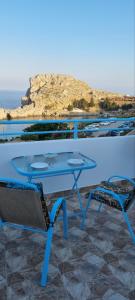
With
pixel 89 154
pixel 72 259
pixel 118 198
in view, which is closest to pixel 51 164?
pixel 118 198

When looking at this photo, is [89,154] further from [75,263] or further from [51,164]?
[75,263]

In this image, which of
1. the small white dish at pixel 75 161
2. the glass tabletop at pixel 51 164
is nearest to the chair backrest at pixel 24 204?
the glass tabletop at pixel 51 164

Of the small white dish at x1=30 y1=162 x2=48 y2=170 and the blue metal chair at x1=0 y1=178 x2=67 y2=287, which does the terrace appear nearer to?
the blue metal chair at x1=0 y1=178 x2=67 y2=287

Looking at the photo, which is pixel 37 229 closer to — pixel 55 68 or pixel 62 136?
pixel 62 136

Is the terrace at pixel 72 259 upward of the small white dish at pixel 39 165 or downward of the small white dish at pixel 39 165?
downward

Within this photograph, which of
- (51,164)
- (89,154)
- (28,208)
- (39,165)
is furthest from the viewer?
(89,154)

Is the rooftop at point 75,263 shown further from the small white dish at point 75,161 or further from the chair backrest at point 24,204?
the small white dish at point 75,161

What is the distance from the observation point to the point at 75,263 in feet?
6.63

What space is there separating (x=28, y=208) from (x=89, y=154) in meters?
1.96

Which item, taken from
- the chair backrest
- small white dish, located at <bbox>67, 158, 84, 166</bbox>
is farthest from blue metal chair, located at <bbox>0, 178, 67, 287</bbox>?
small white dish, located at <bbox>67, 158, 84, 166</bbox>

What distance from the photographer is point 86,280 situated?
1.83 metres

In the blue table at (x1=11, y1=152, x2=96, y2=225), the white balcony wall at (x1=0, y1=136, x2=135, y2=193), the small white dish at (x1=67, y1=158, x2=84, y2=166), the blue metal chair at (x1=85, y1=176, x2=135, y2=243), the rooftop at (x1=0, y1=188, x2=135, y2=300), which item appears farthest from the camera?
the white balcony wall at (x1=0, y1=136, x2=135, y2=193)

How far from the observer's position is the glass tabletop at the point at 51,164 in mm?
2388

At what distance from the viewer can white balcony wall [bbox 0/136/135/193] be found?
3184mm
